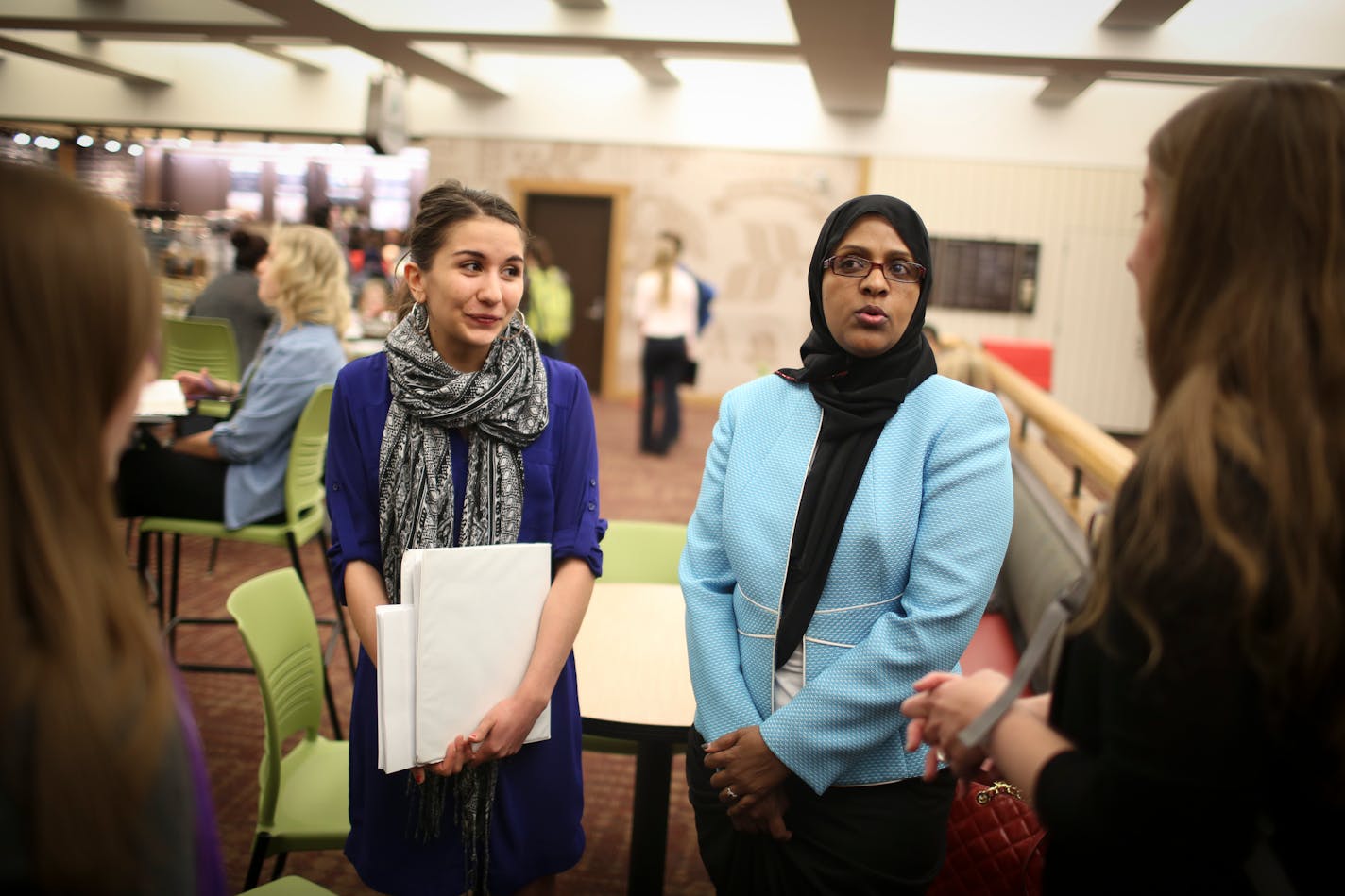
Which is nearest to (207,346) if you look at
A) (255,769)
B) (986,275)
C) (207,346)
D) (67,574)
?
(207,346)

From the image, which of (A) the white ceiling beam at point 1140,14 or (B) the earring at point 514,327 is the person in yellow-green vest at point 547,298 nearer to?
(A) the white ceiling beam at point 1140,14

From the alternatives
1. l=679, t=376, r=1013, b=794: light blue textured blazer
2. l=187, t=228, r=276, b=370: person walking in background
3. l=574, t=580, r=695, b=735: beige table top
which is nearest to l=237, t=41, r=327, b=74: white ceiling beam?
l=187, t=228, r=276, b=370: person walking in background

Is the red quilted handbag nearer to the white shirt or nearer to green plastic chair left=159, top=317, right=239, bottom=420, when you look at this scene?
green plastic chair left=159, top=317, right=239, bottom=420

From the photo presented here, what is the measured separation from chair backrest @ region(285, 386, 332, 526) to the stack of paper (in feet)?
6.94

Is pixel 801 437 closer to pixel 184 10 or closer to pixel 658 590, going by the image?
pixel 658 590

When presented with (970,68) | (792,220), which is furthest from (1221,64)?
(792,220)

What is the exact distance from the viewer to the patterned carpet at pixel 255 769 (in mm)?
2775

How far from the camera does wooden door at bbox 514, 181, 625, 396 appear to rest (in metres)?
12.8

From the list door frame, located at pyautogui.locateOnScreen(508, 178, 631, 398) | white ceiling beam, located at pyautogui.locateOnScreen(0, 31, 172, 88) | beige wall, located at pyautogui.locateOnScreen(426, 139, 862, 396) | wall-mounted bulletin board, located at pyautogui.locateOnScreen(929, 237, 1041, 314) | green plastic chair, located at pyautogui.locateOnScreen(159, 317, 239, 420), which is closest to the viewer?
green plastic chair, located at pyautogui.locateOnScreen(159, 317, 239, 420)

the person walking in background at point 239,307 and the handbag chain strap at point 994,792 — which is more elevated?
the person walking in background at point 239,307

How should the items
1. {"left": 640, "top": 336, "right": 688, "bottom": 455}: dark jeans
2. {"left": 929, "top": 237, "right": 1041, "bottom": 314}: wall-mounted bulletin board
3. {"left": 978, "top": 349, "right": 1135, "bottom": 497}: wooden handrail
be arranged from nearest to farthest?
{"left": 978, "top": 349, "right": 1135, "bottom": 497}: wooden handrail
{"left": 640, "top": 336, "right": 688, "bottom": 455}: dark jeans
{"left": 929, "top": 237, "right": 1041, "bottom": 314}: wall-mounted bulletin board

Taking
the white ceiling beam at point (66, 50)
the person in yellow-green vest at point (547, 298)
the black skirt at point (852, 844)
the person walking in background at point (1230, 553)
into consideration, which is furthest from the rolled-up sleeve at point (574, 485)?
the white ceiling beam at point (66, 50)

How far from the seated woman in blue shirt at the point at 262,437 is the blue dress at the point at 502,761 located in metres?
1.97

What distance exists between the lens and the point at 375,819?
68.0 inches
